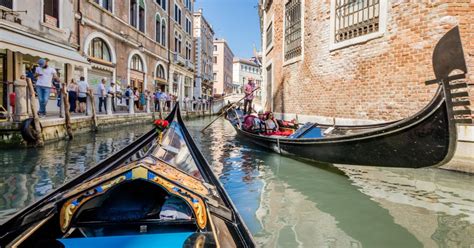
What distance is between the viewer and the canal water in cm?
253

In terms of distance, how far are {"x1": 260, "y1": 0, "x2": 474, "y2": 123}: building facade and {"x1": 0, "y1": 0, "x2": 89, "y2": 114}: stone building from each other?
5974mm

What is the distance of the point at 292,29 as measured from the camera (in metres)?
9.11

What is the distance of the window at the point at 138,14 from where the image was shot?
15078 millimetres

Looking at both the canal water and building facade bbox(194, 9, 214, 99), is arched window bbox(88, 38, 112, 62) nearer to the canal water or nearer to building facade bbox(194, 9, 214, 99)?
the canal water

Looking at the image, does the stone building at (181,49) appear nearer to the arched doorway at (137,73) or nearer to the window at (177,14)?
the window at (177,14)

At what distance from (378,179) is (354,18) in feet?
11.0

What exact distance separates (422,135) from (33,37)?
848 centimetres

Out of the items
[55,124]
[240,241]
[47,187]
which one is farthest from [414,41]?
[55,124]

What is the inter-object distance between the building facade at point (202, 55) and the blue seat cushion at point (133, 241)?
2701cm

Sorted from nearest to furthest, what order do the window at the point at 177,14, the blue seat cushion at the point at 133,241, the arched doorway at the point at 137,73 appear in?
the blue seat cushion at the point at 133,241
the arched doorway at the point at 137,73
the window at the point at 177,14

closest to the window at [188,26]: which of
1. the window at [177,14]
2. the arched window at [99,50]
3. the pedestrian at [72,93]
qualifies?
the window at [177,14]

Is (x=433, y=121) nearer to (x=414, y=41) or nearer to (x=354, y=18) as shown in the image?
(x=414, y=41)

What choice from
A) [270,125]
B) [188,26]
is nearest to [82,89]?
[270,125]

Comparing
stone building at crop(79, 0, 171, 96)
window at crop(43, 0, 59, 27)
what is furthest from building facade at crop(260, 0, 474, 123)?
stone building at crop(79, 0, 171, 96)
